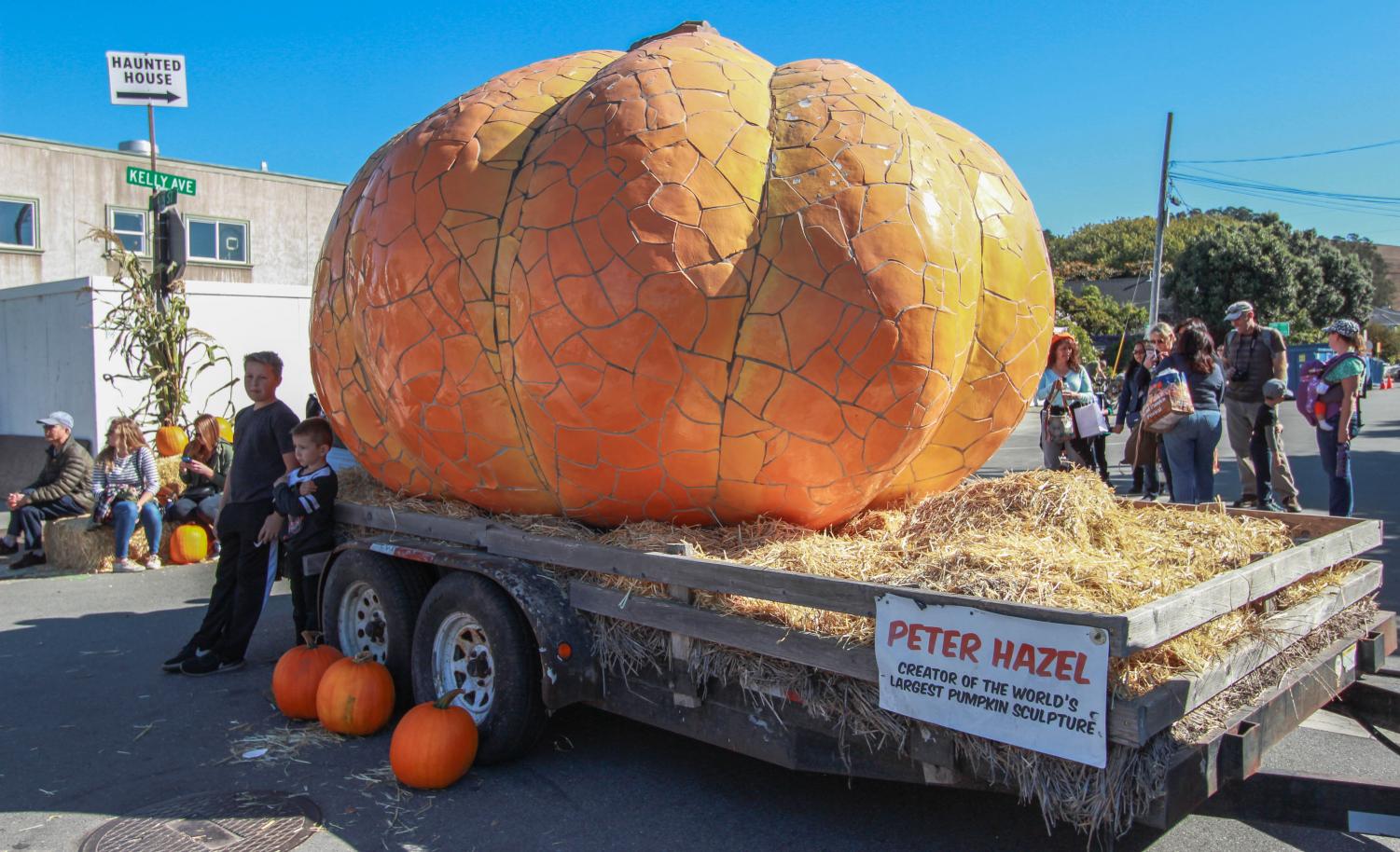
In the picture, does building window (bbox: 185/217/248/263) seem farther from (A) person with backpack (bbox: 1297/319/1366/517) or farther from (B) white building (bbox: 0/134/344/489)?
(A) person with backpack (bbox: 1297/319/1366/517)

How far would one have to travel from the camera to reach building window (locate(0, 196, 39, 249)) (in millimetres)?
18422

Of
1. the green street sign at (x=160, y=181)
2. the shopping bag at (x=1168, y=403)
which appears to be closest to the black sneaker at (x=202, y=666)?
the green street sign at (x=160, y=181)

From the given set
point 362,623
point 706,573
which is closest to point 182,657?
point 362,623

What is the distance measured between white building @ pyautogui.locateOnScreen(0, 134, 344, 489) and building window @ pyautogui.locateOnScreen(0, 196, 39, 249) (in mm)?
17

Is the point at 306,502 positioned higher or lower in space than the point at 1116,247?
lower

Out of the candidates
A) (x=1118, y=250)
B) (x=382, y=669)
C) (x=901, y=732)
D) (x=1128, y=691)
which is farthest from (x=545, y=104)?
(x=1118, y=250)

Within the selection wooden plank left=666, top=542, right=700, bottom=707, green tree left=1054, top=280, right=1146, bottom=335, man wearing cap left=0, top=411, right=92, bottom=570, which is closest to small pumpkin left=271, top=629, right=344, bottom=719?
wooden plank left=666, top=542, right=700, bottom=707

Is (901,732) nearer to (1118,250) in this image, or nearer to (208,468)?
(208,468)

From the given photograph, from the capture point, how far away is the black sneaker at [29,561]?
9.07m

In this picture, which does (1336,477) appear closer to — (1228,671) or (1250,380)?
(1250,380)

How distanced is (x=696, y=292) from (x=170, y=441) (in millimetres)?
8095

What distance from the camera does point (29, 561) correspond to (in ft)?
30.0

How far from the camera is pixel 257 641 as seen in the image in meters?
6.21

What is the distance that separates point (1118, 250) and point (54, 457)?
55.8 meters
